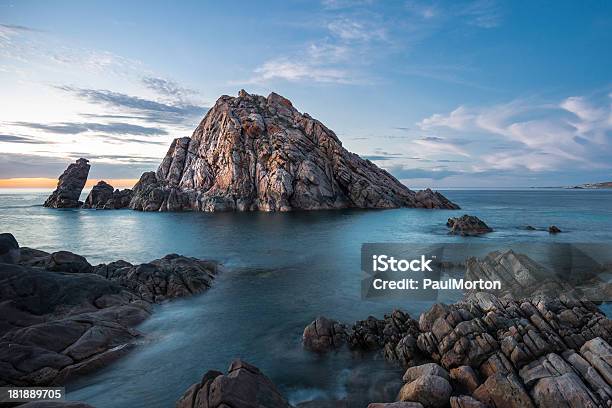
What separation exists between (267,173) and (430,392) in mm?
100687

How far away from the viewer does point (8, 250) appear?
29516mm

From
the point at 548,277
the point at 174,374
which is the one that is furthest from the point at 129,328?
the point at 548,277

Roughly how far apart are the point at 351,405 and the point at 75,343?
48.4ft

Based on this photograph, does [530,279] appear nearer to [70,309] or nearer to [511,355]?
[511,355]

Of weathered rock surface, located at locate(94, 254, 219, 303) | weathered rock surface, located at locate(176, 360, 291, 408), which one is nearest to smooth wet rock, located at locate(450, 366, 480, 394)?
weathered rock surface, located at locate(176, 360, 291, 408)

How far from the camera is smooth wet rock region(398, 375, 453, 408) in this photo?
14648 millimetres

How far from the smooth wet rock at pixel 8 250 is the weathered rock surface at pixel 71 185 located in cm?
12432

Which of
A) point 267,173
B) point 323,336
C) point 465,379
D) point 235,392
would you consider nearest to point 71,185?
point 267,173

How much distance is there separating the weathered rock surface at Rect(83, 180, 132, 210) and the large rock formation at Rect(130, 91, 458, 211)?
532cm

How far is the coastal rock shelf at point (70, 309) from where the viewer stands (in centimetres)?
1750

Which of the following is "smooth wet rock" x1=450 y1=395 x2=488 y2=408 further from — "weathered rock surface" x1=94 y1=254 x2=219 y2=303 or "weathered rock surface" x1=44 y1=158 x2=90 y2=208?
"weathered rock surface" x1=44 y1=158 x2=90 y2=208

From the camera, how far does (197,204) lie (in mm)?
116625

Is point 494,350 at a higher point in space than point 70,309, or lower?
higher

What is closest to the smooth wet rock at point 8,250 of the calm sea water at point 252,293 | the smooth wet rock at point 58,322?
the smooth wet rock at point 58,322
